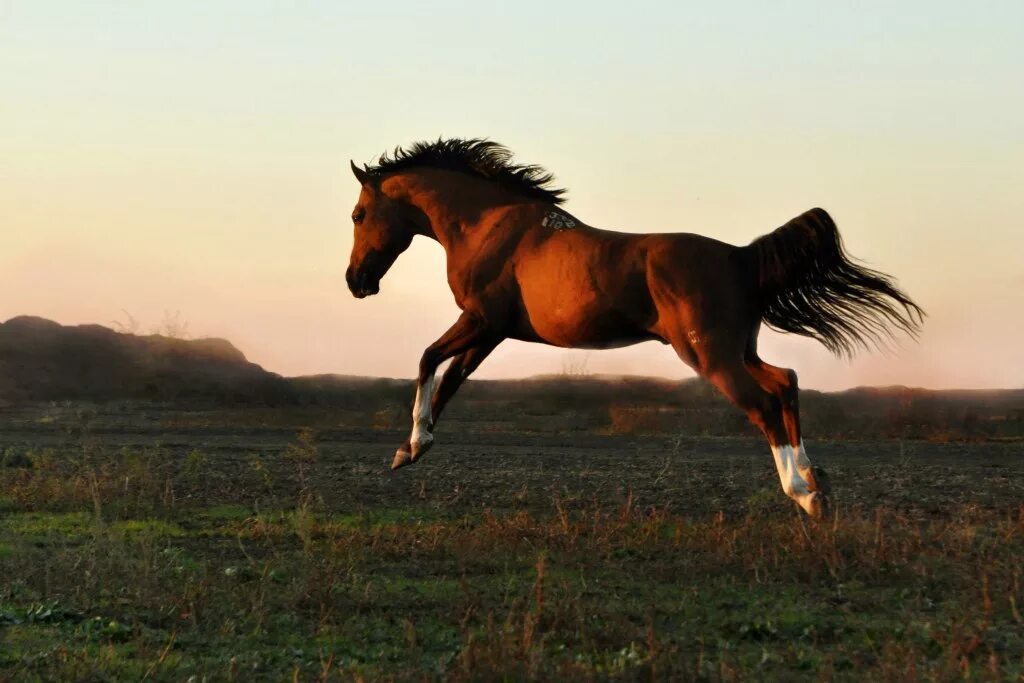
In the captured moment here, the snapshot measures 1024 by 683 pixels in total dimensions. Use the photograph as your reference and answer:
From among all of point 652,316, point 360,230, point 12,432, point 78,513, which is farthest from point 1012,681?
point 12,432

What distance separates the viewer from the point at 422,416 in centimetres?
978

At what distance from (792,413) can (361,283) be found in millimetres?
4113

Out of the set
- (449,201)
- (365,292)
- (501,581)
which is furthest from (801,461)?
(365,292)

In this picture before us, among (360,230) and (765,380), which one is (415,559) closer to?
(765,380)

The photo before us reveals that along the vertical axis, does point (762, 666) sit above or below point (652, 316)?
below

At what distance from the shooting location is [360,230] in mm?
10773

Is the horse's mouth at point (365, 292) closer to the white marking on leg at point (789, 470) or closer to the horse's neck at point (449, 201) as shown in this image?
the horse's neck at point (449, 201)

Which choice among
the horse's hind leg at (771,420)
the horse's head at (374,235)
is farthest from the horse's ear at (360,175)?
the horse's hind leg at (771,420)

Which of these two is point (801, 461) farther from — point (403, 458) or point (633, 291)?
point (403, 458)

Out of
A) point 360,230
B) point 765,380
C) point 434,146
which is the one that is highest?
point 434,146

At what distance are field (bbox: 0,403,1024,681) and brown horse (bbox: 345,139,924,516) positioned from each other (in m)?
1.06

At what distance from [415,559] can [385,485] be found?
16.7ft

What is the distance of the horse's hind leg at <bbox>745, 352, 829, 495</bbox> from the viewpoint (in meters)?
8.67

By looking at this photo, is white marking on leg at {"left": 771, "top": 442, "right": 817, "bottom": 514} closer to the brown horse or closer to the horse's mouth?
the brown horse
